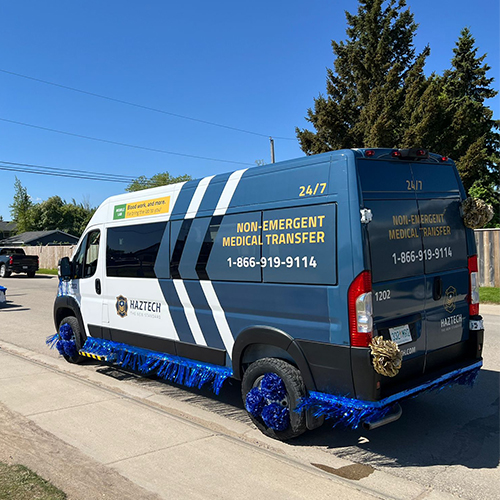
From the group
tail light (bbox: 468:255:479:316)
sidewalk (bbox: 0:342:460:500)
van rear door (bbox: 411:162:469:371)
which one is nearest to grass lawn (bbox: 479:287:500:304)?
tail light (bbox: 468:255:479:316)

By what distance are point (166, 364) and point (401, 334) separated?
3196 mm

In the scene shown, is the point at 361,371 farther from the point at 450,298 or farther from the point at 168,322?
the point at 168,322

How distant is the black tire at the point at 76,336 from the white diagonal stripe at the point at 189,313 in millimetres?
2577

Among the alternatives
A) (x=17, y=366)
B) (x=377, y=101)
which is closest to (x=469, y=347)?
(x=17, y=366)

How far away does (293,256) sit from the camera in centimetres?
444

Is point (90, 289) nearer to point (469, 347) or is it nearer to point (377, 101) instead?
point (469, 347)

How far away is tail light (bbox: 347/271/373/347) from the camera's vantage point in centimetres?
393

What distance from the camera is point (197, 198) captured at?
557cm

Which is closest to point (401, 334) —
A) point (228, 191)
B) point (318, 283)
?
point (318, 283)

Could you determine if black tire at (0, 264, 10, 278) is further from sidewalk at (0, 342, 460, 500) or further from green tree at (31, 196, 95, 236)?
green tree at (31, 196, 95, 236)

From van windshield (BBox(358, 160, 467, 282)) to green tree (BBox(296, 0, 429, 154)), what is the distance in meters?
20.7

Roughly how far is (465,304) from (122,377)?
472 centimetres

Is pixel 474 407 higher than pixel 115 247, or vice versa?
pixel 115 247

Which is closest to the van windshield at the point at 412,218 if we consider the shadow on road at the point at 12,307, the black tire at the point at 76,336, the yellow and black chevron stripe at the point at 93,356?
the yellow and black chevron stripe at the point at 93,356
